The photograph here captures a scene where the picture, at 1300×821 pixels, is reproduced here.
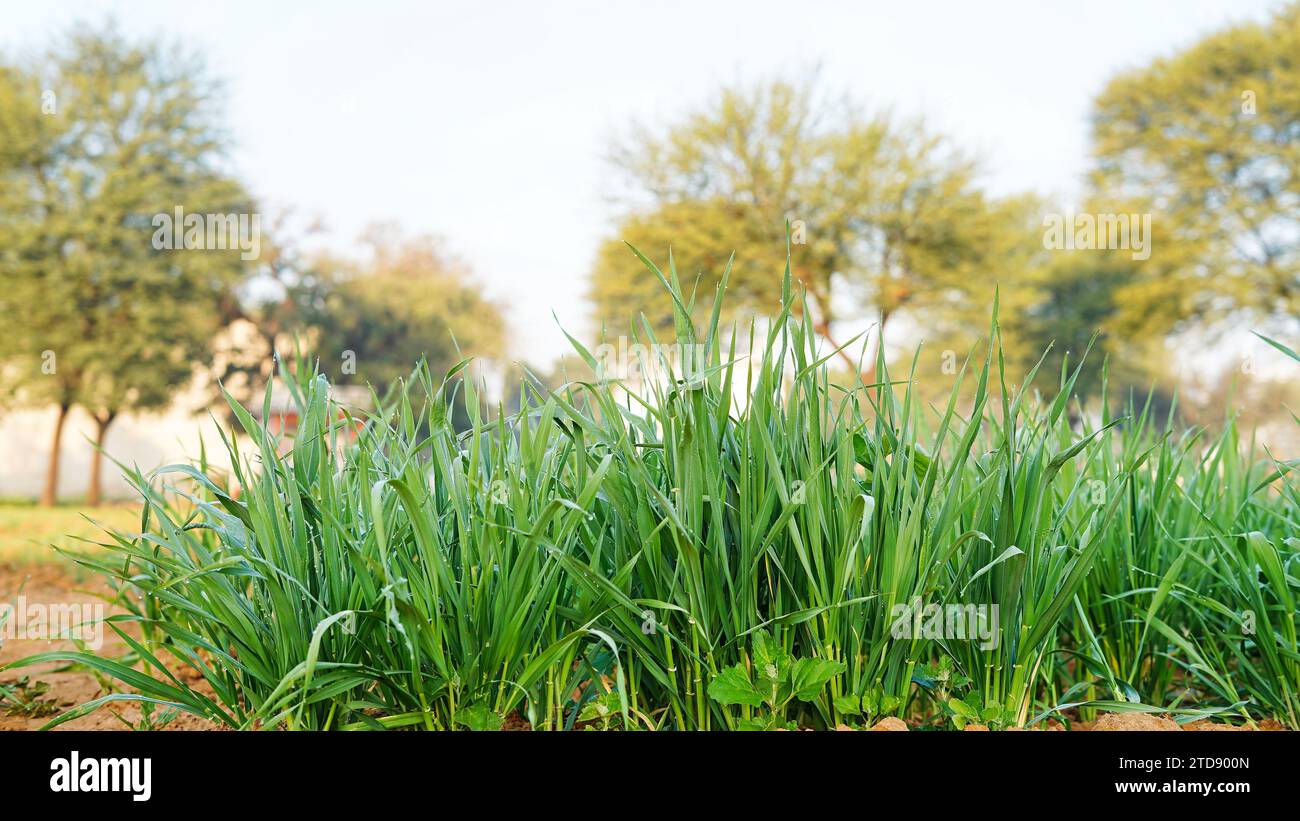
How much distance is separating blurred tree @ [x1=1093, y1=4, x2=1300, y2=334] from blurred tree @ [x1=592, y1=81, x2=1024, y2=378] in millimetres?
4130

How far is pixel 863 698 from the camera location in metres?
1.52

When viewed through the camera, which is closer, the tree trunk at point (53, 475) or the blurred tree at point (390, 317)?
the tree trunk at point (53, 475)

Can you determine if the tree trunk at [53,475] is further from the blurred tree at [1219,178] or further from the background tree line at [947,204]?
the blurred tree at [1219,178]

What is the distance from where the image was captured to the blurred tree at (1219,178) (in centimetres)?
2214

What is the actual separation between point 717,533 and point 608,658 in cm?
35

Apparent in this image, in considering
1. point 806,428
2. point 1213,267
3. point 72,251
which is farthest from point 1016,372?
point 806,428

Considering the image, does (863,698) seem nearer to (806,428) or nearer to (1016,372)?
(806,428)

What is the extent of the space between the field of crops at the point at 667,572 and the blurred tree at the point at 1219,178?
79.6 feet

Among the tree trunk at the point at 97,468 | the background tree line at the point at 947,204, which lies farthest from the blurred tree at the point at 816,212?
the tree trunk at the point at 97,468

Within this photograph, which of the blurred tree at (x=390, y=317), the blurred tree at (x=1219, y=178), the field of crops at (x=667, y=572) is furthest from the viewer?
the blurred tree at (x=390, y=317)

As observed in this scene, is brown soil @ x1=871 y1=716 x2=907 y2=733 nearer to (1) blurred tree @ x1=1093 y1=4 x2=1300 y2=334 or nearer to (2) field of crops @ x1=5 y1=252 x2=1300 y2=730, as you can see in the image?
(2) field of crops @ x1=5 y1=252 x2=1300 y2=730

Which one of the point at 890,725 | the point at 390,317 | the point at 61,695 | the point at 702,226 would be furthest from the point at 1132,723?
the point at 390,317

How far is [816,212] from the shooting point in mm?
22219

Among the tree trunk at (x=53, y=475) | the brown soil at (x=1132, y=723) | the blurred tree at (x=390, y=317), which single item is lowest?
the tree trunk at (x=53, y=475)
